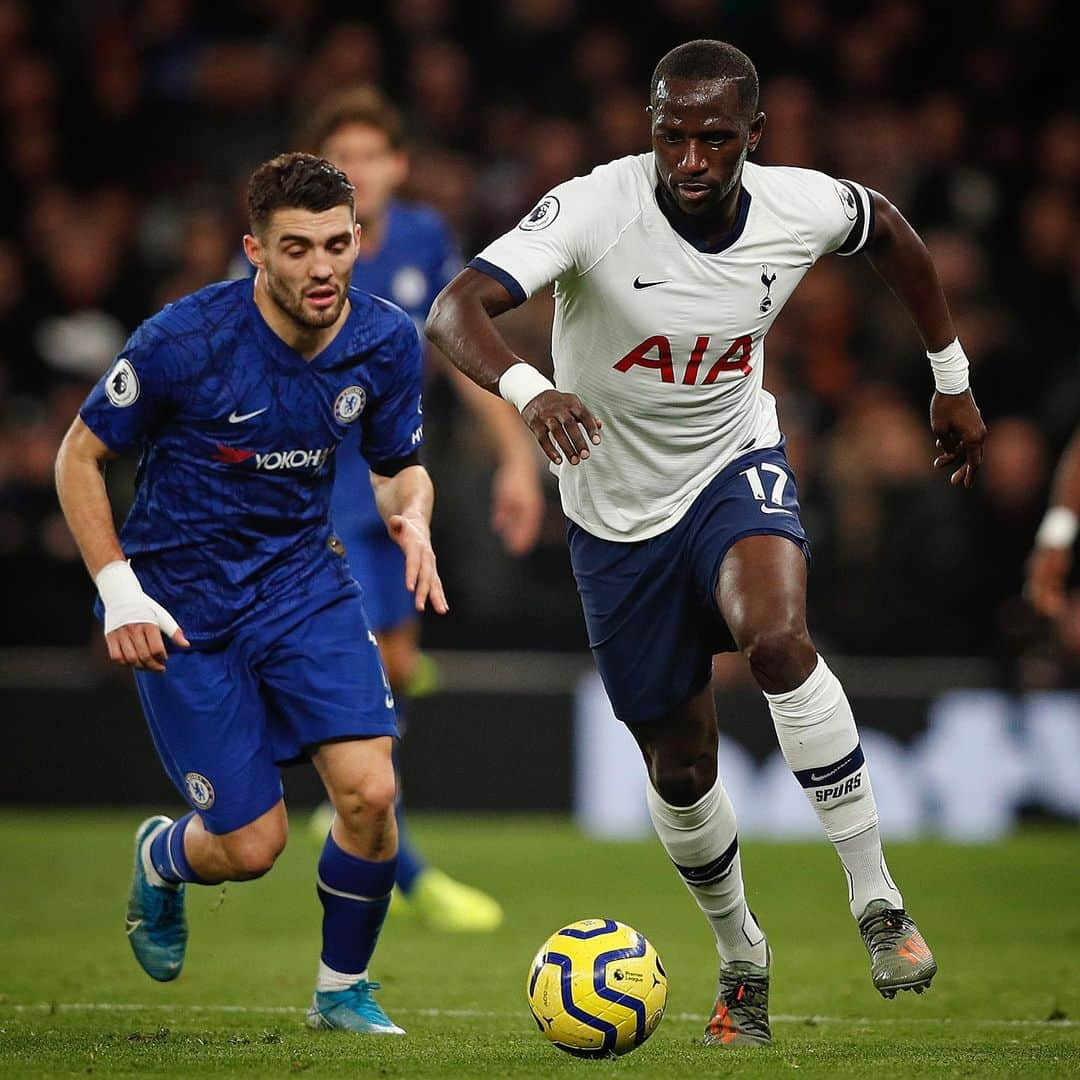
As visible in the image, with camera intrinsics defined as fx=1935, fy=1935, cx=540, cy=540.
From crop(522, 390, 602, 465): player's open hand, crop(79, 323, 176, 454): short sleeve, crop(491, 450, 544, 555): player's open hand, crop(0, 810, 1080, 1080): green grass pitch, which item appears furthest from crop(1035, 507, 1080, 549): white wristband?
crop(79, 323, 176, 454): short sleeve

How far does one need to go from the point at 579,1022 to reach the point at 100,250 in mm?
9496

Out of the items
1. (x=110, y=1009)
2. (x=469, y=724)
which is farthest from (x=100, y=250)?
(x=110, y=1009)

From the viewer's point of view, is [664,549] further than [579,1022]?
Yes

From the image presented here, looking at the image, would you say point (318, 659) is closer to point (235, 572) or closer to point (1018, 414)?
point (235, 572)

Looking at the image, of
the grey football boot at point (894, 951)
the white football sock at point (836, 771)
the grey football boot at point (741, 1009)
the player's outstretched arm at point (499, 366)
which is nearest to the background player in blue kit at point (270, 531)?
the player's outstretched arm at point (499, 366)

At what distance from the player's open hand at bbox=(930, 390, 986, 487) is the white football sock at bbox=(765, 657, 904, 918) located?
3.07ft

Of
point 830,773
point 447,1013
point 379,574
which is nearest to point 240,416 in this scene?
point 830,773

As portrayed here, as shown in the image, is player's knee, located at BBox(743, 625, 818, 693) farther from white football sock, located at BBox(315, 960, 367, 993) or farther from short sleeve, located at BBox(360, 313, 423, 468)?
white football sock, located at BBox(315, 960, 367, 993)

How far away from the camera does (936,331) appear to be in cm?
562

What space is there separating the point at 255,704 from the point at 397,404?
0.94 meters

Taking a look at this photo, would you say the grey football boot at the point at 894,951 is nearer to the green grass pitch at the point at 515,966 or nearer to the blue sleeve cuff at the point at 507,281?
the green grass pitch at the point at 515,966

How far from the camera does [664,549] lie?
5320mm

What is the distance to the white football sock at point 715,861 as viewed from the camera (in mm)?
5387

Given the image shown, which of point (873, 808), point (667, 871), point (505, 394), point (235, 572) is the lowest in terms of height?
point (667, 871)
